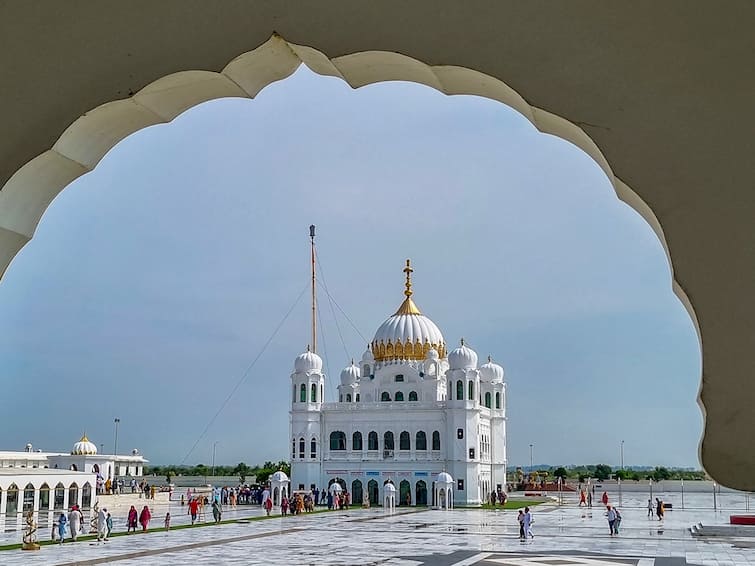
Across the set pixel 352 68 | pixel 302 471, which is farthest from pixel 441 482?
pixel 352 68

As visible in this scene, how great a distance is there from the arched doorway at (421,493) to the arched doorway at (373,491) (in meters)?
1.82

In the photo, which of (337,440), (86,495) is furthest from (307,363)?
(86,495)

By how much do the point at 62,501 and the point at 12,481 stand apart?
11.2 feet

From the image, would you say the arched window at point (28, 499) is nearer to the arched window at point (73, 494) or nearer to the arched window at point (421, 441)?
the arched window at point (73, 494)

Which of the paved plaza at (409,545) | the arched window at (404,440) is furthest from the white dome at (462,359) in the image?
the paved plaza at (409,545)

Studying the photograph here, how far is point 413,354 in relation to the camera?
147 ft

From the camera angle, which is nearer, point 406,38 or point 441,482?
point 406,38

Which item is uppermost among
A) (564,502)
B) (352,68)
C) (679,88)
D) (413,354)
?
(413,354)

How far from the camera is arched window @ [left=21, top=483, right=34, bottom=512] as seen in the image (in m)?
29.0

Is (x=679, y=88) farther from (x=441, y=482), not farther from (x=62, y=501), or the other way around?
(x=441, y=482)

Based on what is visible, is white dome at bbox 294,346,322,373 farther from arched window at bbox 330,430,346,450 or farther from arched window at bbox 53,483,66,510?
arched window at bbox 53,483,66,510

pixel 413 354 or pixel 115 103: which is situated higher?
pixel 413 354

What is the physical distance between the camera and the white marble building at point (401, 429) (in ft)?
131

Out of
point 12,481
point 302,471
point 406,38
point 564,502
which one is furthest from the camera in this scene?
point 564,502
